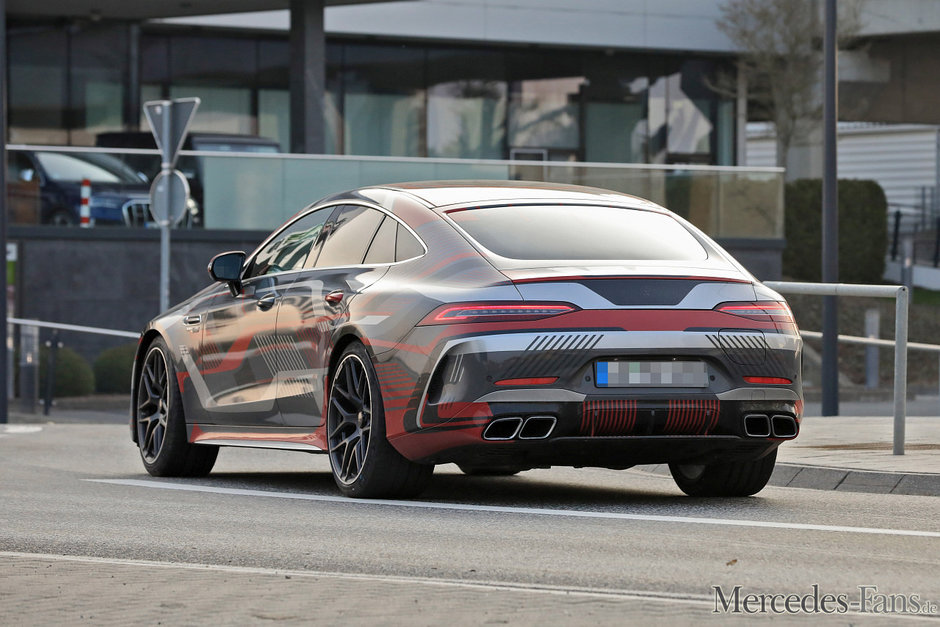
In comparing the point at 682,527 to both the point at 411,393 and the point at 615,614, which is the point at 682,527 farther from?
the point at 615,614

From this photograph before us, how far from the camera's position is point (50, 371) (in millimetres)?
20375

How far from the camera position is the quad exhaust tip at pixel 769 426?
24.9 feet

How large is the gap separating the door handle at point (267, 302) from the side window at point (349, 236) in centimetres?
27

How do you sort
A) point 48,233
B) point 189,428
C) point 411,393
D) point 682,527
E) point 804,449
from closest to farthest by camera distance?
point 682,527 → point 411,393 → point 189,428 → point 804,449 → point 48,233

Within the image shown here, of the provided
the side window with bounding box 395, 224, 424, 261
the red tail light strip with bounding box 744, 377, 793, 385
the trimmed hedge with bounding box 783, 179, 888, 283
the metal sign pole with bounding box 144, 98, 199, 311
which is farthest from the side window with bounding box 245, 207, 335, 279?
the trimmed hedge with bounding box 783, 179, 888, 283

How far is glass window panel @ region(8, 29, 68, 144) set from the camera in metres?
35.3

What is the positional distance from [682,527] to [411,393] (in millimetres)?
1340

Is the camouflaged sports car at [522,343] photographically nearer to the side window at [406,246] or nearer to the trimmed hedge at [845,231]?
the side window at [406,246]

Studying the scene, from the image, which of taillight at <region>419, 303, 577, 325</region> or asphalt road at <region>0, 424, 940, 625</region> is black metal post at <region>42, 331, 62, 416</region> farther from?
taillight at <region>419, 303, 577, 325</region>

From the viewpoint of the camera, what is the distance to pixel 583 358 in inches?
286

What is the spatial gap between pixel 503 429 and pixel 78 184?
57.7 feet

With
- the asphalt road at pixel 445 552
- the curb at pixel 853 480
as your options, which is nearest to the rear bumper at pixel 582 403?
the asphalt road at pixel 445 552

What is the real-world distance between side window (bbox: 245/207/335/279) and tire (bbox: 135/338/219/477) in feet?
2.79

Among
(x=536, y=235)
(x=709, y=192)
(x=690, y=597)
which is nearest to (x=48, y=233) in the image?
(x=709, y=192)
